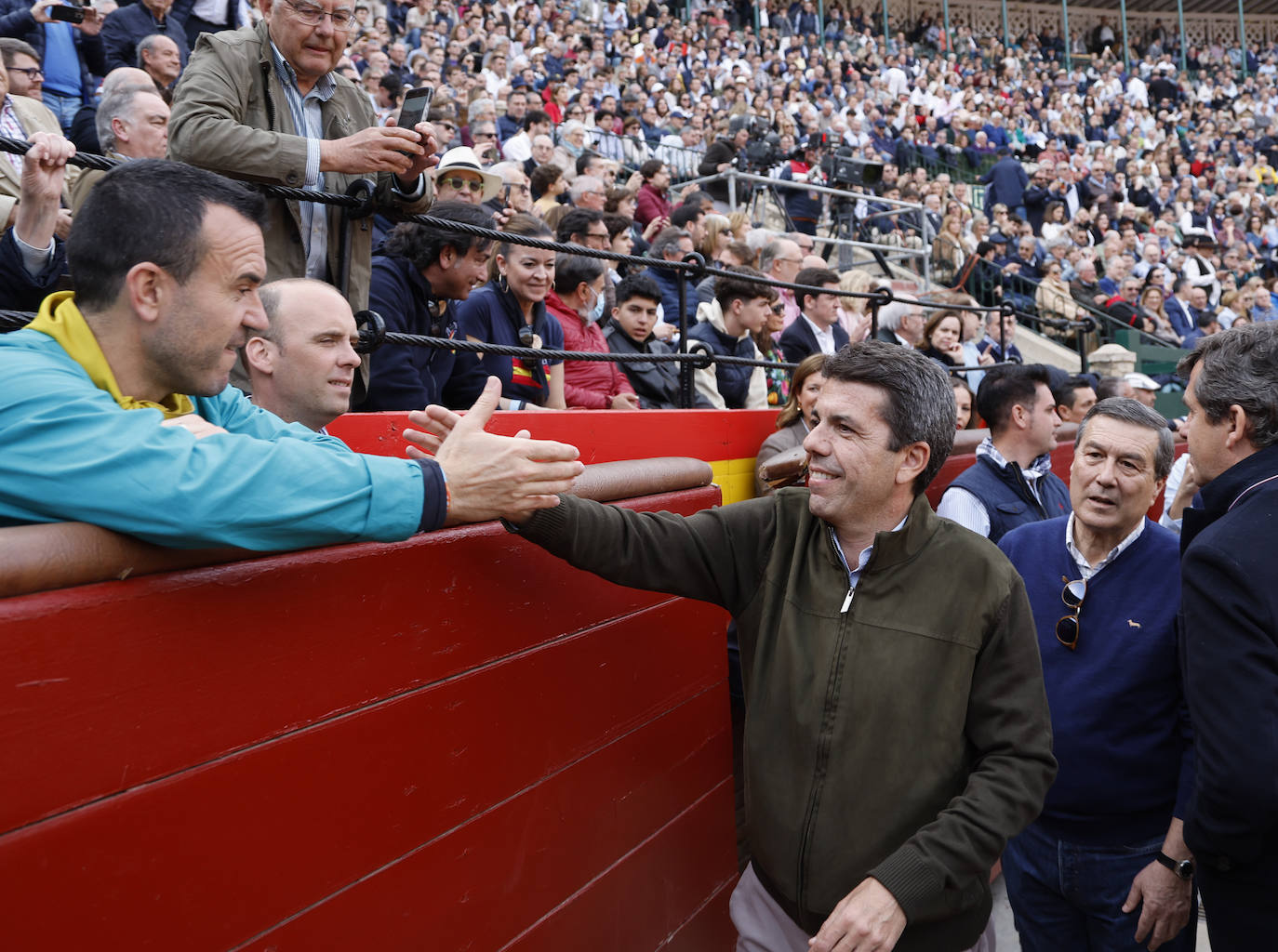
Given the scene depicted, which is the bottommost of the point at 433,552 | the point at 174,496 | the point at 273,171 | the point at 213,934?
the point at 213,934

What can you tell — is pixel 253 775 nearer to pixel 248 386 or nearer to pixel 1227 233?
pixel 248 386

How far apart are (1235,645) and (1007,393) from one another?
213 centimetres

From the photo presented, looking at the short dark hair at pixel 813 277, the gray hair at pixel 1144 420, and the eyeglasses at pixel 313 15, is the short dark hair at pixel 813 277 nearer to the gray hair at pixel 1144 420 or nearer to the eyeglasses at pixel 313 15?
the gray hair at pixel 1144 420

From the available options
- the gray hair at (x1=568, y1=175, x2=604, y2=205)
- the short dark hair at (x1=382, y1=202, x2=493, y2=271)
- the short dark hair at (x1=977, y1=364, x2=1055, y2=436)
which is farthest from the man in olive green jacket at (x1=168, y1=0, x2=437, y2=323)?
the gray hair at (x1=568, y1=175, x2=604, y2=205)

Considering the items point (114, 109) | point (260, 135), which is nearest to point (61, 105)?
point (114, 109)

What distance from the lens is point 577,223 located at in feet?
18.7

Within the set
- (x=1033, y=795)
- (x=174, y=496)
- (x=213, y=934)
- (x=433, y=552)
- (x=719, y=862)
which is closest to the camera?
(x=174, y=496)

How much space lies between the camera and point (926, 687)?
2.02 m

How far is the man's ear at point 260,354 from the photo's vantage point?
2.38m

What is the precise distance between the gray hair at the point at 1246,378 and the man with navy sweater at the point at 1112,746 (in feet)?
1.46

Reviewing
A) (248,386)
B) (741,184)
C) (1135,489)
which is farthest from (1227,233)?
(248,386)

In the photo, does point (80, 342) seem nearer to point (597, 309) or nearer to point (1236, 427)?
point (1236, 427)

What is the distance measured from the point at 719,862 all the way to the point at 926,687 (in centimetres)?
110

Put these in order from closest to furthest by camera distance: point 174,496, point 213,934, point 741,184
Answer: point 174,496, point 213,934, point 741,184
